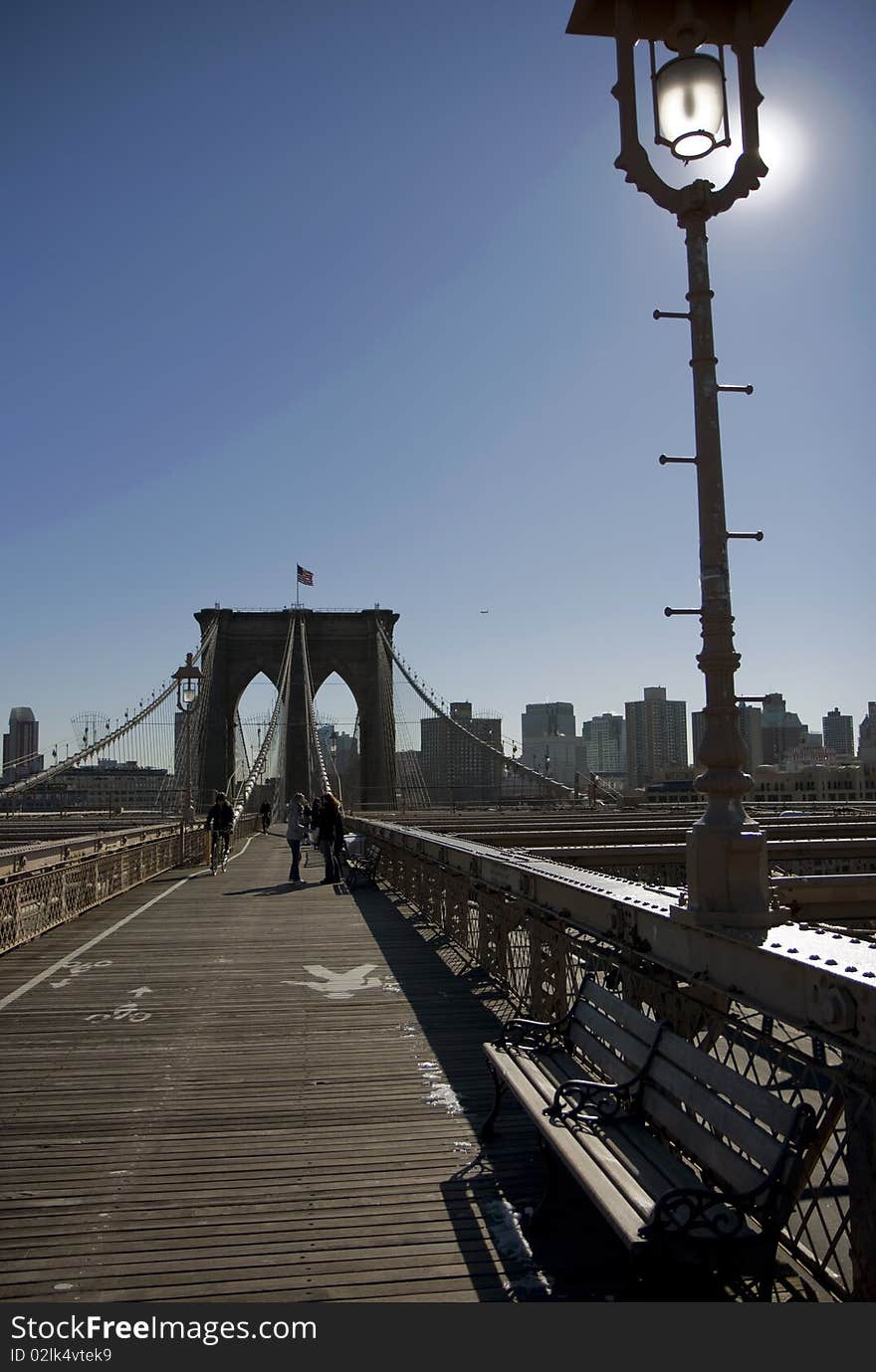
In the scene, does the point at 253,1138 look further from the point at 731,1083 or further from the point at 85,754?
the point at 85,754

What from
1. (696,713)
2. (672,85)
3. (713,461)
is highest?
(672,85)

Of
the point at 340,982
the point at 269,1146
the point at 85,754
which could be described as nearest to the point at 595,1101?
the point at 269,1146

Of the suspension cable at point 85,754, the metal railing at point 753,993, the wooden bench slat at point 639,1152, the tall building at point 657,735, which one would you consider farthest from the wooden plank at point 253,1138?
the tall building at point 657,735

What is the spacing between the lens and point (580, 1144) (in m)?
3.47

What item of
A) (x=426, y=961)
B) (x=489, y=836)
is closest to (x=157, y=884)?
(x=489, y=836)

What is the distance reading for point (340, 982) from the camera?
8.23m

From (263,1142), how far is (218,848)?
1549 cm

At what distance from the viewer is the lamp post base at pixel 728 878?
11.9 feet

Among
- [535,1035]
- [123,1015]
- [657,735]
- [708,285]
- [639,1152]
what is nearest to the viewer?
[639,1152]

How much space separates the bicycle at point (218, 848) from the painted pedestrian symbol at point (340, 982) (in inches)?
427

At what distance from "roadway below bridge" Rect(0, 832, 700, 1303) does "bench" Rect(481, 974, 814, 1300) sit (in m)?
0.30

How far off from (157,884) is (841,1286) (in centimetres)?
1583
